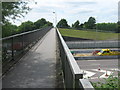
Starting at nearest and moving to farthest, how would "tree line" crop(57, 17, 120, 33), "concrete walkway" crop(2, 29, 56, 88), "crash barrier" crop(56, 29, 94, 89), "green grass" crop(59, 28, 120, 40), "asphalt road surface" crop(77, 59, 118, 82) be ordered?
"crash barrier" crop(56, 29, 94, 89) < "concrete walkway" crop(2, 29, 56, 88) < "asphalt road surface" crop(77, 59, 118, 82) < "green grass" crop(59, 28, 120, 40) < "tree line" crop(57, 17, 120, 33)

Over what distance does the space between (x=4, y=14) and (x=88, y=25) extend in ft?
319

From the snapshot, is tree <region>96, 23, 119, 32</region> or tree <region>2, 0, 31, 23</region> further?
tree <region>96, 23, 119, 32</region>

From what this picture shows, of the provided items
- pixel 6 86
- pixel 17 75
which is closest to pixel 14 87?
pixel 6 86

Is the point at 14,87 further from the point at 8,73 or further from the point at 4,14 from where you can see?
the point at 4,14

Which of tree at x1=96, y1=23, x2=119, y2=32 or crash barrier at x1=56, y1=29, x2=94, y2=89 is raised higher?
tree at x1=96, y1=23, x2=119, y2=32

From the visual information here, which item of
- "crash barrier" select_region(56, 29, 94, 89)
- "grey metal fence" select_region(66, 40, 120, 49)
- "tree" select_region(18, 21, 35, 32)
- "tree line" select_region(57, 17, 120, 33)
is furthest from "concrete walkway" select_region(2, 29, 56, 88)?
"tree line" select_region(57, 17, 120, 33)

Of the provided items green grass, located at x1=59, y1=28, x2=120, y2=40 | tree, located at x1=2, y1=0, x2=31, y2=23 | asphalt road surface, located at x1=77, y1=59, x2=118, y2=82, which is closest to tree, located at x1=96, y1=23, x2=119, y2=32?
green grass, located at x1=59, y1=28, x2=120, y2=40

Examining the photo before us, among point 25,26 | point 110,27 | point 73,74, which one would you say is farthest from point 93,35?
point 73,74

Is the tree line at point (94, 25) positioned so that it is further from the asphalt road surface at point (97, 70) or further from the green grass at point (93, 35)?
the asphalt road surface at point (97, 70)

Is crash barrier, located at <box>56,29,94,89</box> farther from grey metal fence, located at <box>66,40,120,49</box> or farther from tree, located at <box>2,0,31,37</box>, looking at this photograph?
grey metal fence, located at <box>66,40,120,49</box>

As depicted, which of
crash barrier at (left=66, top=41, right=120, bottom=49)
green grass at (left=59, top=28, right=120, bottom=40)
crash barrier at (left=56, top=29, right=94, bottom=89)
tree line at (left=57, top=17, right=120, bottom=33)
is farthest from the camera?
tree line at (left=57, top=17, right=120, bottom=33)

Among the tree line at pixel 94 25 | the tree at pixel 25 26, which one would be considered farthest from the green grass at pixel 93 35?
the tree at pixel 25 26

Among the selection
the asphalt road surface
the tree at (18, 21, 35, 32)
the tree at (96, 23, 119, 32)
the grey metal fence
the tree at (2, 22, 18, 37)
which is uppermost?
the tree at (96, 23, 119, 32)

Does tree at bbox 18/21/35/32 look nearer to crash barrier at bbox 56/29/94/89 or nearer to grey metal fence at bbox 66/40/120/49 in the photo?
crash barrier at bbox 56/29/94/89
